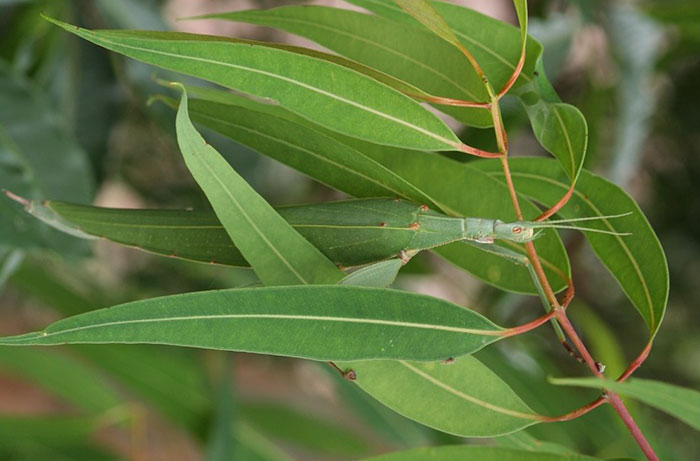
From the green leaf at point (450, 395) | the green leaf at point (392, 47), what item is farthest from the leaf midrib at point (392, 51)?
the green leaf at point (450, 395)

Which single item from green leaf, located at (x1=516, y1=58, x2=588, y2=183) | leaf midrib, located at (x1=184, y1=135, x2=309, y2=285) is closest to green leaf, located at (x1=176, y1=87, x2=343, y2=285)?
leaf midrib, located at (x1=184, y1=135, x2=309, y2=285)

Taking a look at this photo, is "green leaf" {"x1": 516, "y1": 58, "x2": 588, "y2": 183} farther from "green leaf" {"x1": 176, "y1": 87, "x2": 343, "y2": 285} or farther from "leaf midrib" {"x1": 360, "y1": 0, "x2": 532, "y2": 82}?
"green leaf" {"x1": 176, "y1": 87, "x2": 343, "y2": 285}

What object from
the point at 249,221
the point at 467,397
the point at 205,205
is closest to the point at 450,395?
the point at 467,397

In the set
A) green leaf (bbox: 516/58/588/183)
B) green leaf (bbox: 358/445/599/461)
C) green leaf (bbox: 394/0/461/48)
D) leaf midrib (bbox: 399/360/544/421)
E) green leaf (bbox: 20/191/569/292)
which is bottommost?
green leaf (bbox: 358/445/599/461)

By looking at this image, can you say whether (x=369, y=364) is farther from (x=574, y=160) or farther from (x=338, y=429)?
(x=338, y=429)

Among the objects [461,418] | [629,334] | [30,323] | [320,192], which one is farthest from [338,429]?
[30,323]

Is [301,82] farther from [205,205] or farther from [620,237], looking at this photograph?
[205,205]

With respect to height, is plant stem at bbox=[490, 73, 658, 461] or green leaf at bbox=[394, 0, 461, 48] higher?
green leaf at bbox=[394, 0, 461, 48]

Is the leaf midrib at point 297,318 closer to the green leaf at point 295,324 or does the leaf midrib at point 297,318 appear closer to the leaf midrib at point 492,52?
the green leaf at point 295,324
